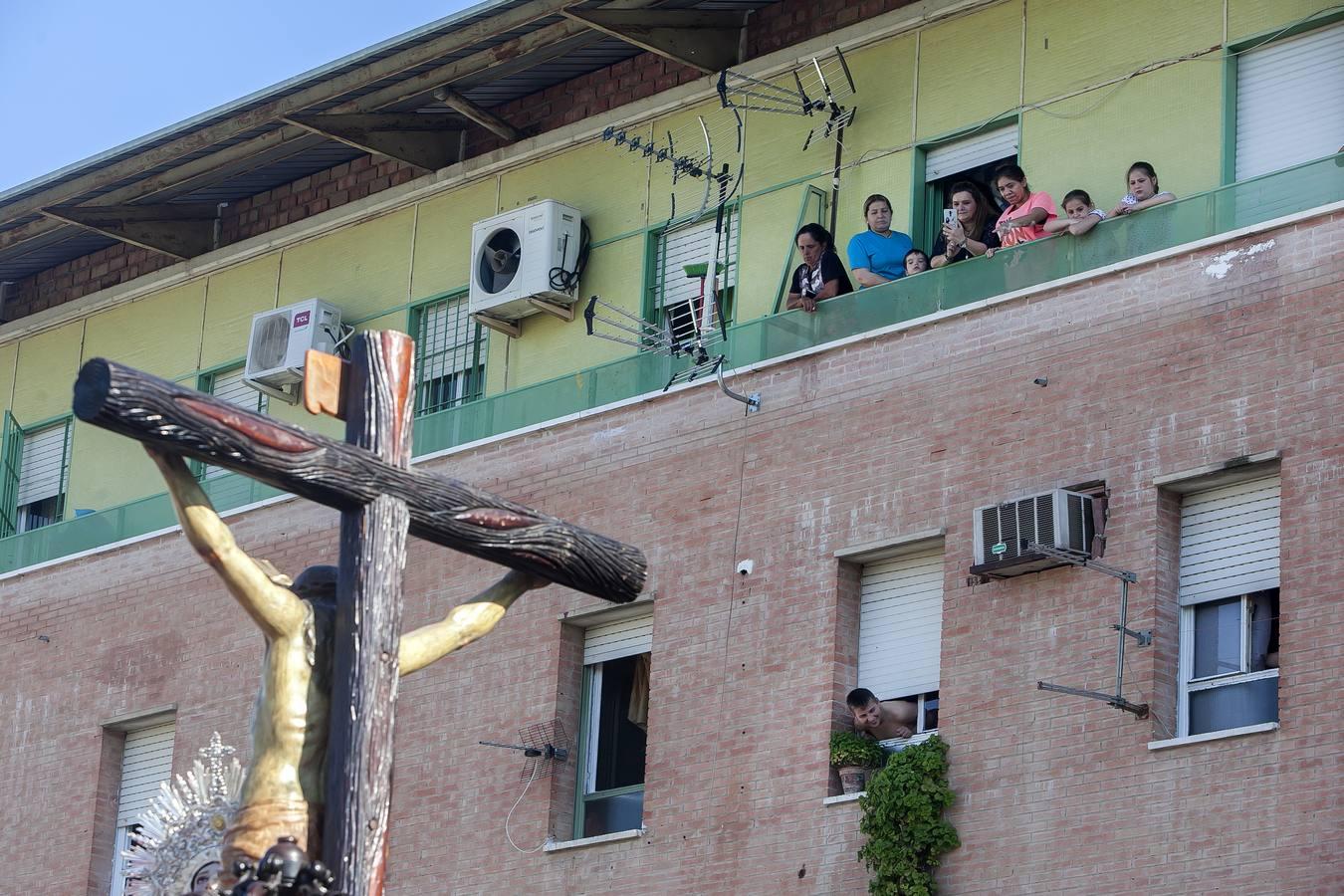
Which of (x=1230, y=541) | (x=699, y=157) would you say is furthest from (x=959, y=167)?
(x=1230, y=541)

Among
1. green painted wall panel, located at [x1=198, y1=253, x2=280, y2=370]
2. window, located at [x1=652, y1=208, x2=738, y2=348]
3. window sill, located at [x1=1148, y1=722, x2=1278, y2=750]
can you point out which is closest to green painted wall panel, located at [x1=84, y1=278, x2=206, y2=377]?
green painted wall panel, located at [x1=198, y1=253, x2=280, y2=370]

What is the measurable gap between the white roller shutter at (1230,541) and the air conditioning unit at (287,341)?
407 inches

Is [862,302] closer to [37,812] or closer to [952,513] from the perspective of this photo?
[952,513]

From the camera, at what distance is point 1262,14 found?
20.0m

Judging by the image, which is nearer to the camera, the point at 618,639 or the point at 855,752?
the point at 855,752

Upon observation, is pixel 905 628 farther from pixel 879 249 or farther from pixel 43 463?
pixel 43 463

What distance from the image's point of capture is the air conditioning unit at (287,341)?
26391 millimetres

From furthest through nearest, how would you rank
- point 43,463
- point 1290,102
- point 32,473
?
point 32,473, point 43,463, point 1290,102

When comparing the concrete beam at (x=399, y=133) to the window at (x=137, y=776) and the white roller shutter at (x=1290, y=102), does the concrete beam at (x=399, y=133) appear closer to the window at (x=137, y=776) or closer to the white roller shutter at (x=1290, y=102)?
the window at (x=137, y=776)

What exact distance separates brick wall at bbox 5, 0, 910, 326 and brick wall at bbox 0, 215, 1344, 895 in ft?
11.4

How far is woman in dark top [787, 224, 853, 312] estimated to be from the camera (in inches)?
850

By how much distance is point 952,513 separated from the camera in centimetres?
1992

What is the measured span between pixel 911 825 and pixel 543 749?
4.29 metres

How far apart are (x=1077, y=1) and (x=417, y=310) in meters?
7.85
